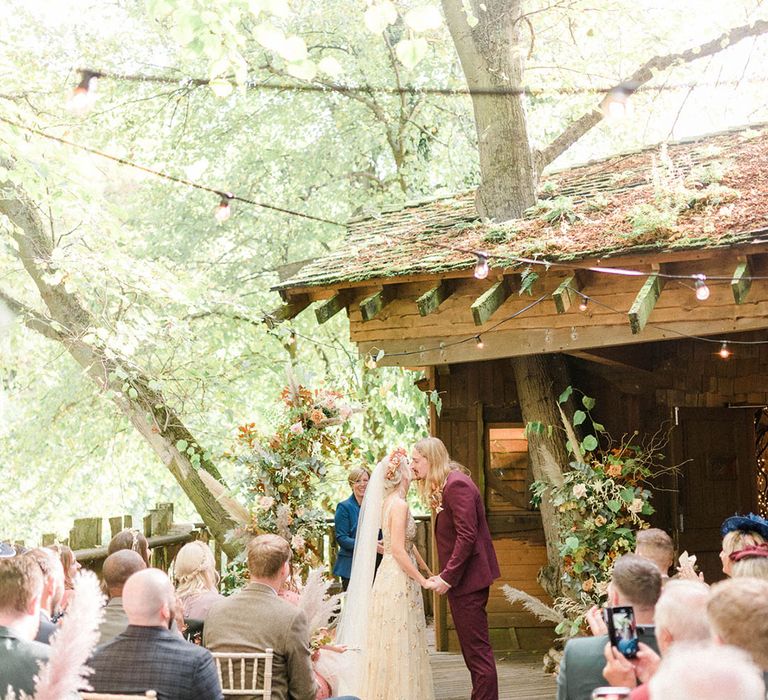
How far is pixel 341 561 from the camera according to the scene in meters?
9.05

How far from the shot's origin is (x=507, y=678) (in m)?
8.64

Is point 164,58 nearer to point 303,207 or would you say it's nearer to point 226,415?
point 303,207

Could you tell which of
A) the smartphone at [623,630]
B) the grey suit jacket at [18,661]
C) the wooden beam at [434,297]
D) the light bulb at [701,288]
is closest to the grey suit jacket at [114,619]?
the grey suit jacket at [18,661]

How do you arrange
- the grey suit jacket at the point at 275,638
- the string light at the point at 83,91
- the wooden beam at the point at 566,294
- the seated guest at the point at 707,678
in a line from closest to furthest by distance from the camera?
the seated guest at the point at 707,678
the grey suit jacket at the point at 275,638
the string light at the point at 83,91
the wooden beam at the point at 566,294

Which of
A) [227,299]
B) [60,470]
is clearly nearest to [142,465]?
[60,470]

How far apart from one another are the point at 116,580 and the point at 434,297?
392 centimetres

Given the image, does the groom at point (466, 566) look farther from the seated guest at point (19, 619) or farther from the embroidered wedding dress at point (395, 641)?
the seated guest at point (19, 619)

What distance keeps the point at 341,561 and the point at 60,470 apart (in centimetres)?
807

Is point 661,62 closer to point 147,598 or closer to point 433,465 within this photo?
point 433,465

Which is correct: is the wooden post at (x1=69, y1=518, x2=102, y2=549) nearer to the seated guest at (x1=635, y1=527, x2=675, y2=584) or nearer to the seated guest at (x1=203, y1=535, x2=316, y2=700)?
the seated guest at (x1=203, y1=535, x2=316, y2=700)

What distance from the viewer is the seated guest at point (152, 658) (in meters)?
3.72

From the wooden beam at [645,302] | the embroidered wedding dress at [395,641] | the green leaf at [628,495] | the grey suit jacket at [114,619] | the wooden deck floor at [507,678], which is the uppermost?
the wooden beam at [645,302]

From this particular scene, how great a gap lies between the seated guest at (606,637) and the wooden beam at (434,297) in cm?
416

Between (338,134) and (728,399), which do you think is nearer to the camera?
(728,399)
